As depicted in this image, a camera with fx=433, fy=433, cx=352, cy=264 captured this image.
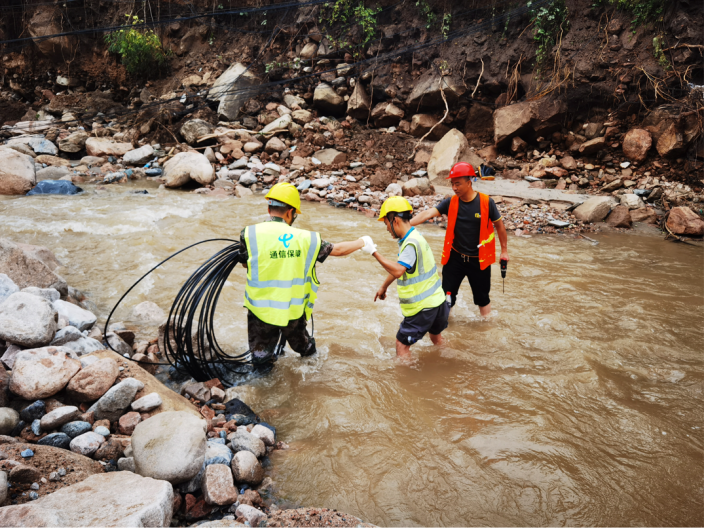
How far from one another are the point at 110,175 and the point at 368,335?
8.88 m

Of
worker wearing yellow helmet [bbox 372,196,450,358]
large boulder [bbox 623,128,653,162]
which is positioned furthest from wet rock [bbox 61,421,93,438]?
large boulder [bbox 623,128,653,162]

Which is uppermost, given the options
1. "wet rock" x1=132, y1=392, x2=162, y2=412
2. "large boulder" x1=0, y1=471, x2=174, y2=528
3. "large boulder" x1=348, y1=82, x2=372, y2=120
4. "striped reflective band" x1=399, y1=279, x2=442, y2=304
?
"large boulder" x1=348, y1=82, x2=372, y2=120

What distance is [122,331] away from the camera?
12.2 ft

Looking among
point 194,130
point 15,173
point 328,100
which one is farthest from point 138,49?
point 15,173

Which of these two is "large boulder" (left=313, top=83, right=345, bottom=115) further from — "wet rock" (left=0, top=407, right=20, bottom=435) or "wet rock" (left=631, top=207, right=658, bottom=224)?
"wet rock" (left=0, top=407, right=20, bottom=435)

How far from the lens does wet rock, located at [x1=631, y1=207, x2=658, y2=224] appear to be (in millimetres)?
8137

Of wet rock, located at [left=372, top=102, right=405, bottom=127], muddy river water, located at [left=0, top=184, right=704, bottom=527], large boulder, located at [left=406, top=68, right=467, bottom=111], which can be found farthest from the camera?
wet rock, located at [left=372, top=102, right=405, bottom=127]

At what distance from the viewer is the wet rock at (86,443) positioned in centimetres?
227

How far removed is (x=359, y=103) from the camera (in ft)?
42.7

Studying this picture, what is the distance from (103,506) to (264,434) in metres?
1.11

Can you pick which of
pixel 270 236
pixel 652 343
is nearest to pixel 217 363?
pixel 270 236

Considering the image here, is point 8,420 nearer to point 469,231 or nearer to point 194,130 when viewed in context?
point 469,231

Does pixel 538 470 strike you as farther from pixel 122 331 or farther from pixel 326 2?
pixel 326 2

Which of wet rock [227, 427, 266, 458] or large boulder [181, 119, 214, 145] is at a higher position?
large boulder [181, 119, 214, 145]
